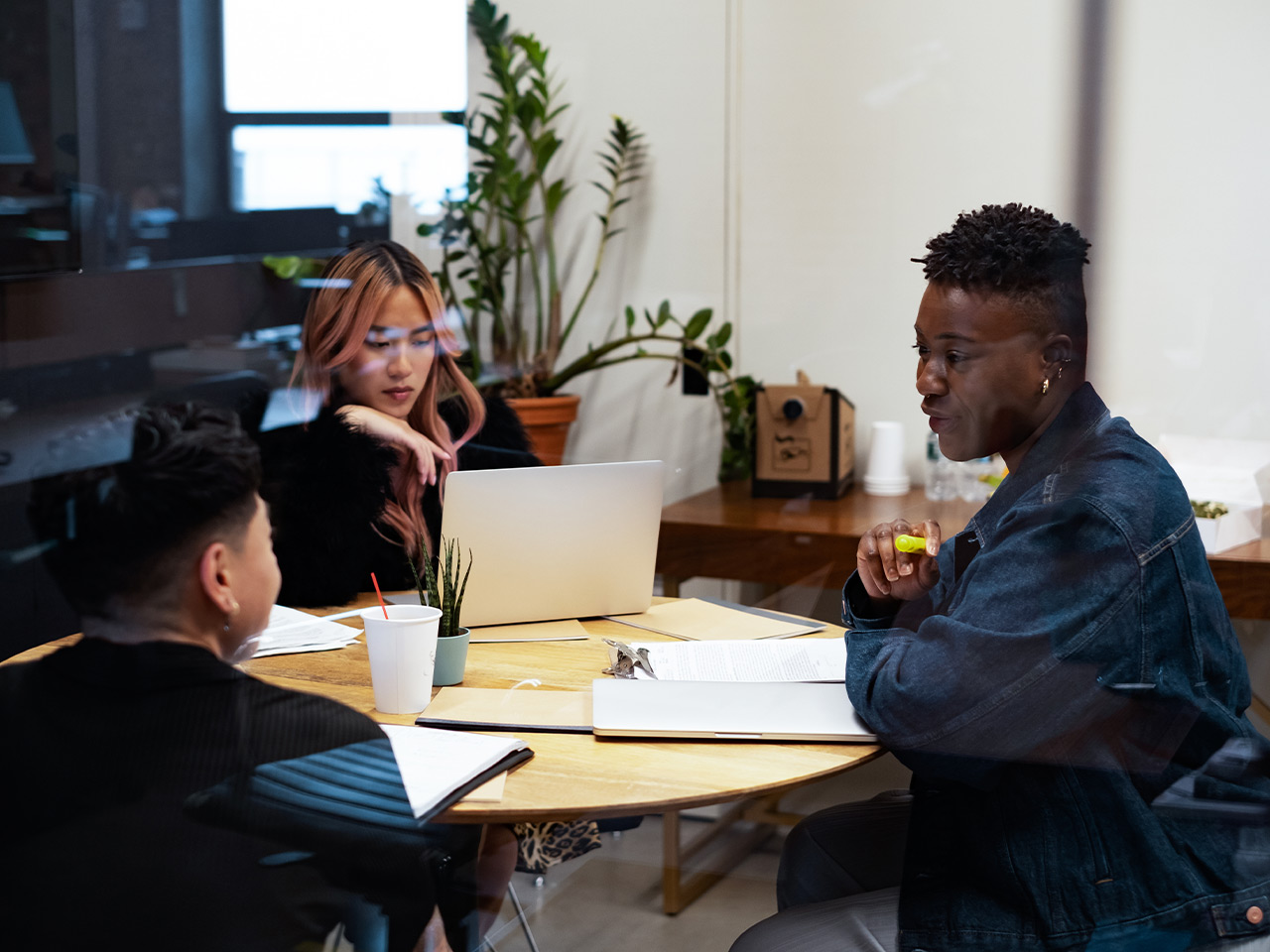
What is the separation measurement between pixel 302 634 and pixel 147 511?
522 millimetres

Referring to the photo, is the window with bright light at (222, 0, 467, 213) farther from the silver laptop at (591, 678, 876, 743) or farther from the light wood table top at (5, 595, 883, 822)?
the silver laptop at (591, 678, 876, 743)

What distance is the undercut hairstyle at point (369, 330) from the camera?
1.53 m

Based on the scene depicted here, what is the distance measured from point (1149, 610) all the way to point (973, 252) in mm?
489

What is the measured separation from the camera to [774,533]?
224 centimetres

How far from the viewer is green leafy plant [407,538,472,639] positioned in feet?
4.61

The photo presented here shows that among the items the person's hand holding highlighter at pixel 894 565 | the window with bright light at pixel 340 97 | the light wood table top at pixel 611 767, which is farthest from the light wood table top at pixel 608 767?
the window with bright light at pixel 340 97

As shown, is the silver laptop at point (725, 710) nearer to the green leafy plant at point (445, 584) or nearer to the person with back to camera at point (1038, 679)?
the person with back to camera at point (1038, 679)

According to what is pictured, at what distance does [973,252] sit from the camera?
4.72 feet

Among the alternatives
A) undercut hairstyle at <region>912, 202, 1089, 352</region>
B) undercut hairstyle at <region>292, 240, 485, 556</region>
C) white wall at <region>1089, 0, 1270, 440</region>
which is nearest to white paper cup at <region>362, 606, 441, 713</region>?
undercut hairstyle at <region>292, 240, 485, 556</region>

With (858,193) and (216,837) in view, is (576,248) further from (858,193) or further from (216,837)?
(216,837)

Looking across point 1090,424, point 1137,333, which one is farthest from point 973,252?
point 1137,333

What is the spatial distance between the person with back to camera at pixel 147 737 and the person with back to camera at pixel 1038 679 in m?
0.66

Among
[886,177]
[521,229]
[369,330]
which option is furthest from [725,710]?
[886,177]

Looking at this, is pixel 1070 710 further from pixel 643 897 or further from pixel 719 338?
pixel 719 338
